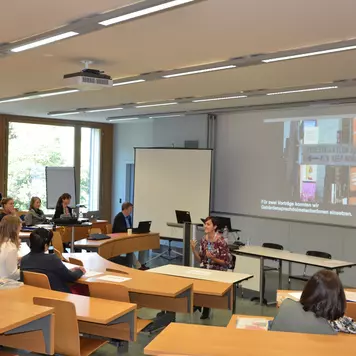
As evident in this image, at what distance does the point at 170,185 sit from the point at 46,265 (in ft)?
20.5

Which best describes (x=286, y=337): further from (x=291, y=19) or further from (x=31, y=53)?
(x=31, y=53)

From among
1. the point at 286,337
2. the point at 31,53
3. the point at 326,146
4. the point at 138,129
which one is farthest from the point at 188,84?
the point at 138,129

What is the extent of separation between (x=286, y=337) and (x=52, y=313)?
5.45 ft

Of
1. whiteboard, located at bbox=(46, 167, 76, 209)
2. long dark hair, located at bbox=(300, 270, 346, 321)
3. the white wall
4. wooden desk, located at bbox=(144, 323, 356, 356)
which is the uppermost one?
the white wall

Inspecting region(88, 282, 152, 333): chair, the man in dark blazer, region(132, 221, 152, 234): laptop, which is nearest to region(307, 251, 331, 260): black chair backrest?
region(132, 221, 152, 234): laptop

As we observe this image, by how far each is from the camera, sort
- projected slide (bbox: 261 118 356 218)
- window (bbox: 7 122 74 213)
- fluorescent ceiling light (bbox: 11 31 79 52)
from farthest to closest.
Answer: window (bbox: 7 122 74 213) → projected slide (bbox: 261 118 356 218) → fluorescent ceiling light (bbox: 11 31 79 52)

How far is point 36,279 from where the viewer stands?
4301 mm

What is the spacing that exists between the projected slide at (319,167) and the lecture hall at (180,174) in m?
0.03

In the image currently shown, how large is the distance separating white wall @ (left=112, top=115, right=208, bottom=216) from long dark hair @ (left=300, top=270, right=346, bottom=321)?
7559mm

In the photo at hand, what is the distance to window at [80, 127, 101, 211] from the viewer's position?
42.9ft

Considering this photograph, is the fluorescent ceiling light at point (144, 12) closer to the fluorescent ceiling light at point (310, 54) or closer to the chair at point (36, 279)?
the fluorescent ceiling light at point (310, 54)

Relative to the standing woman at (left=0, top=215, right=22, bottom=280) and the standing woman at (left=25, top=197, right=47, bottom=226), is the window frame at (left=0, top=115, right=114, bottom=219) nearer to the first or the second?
the standing woman at (left=25, top=197, right=47, bottom=226)

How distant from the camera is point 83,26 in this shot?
391 centimetres

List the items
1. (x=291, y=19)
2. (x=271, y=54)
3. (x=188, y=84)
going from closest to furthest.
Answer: (x=291, y=19), (x=271, y=54), (x=188, y=84)
